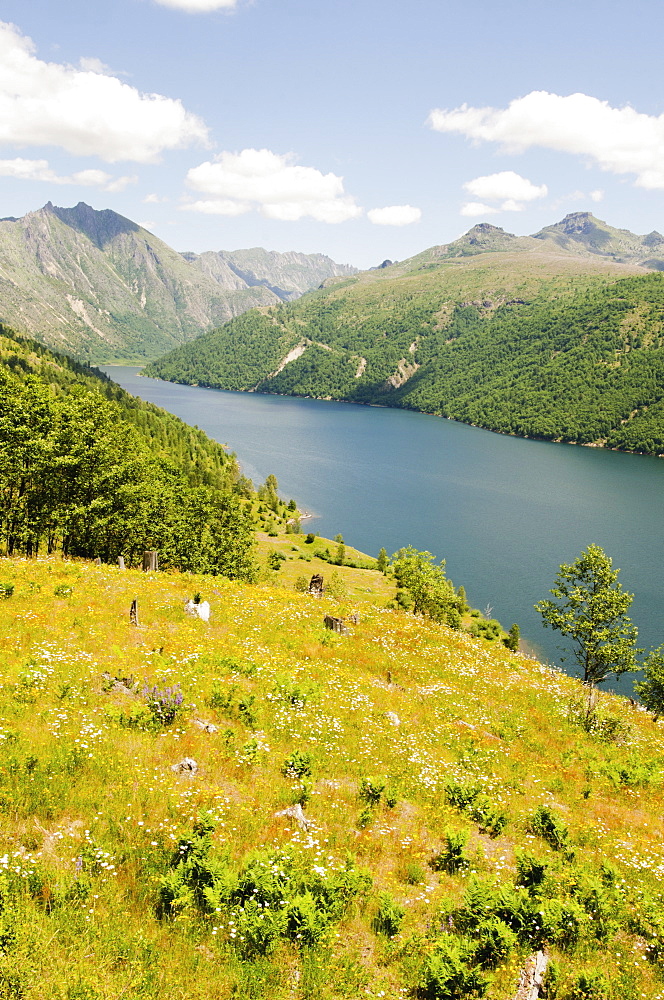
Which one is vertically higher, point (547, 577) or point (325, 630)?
point (325, 630)

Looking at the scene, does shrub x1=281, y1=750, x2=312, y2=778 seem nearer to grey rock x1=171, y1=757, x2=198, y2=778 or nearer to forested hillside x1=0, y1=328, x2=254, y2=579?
grey rock x1=171, y1=757, x2=198, y2=778

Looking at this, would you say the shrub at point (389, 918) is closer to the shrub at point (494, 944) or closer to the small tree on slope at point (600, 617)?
the shrub at point (494, 944)

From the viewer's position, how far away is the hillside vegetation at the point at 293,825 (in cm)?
880

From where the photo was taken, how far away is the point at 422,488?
188 m

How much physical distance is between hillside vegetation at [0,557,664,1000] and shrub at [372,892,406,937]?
0.13 feet

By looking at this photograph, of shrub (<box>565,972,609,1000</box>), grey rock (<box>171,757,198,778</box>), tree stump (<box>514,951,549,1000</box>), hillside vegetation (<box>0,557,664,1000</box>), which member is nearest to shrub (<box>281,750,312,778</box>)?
→ hillside vegetation (<box>0,557,664,1000</box>)

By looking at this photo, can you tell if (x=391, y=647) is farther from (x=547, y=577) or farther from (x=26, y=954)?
(x=547, y=577)

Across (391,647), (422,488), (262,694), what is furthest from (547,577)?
(262,694)

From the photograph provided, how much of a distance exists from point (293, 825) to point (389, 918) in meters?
2.92

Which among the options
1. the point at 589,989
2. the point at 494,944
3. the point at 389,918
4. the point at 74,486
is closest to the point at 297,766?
the point at 389,918

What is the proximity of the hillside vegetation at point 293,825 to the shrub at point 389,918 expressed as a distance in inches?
1.6

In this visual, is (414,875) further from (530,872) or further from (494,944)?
(530,872)

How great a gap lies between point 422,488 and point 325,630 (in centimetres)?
16607

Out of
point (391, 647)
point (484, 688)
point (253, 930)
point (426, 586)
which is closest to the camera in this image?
point (253, 930)
